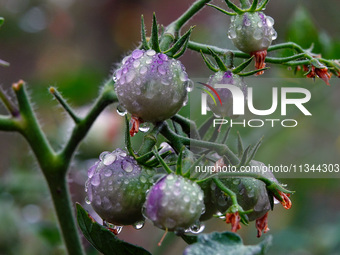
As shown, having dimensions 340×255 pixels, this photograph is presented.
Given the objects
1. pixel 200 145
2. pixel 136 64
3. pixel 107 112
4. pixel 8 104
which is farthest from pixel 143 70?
pixel 107 112

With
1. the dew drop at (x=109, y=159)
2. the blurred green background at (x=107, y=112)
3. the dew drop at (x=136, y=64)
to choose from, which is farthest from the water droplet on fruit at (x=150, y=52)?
the blurred green background at (x=107, y=112)

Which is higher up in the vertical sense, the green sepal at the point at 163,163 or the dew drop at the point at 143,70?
the dew drop at the point at 143,70

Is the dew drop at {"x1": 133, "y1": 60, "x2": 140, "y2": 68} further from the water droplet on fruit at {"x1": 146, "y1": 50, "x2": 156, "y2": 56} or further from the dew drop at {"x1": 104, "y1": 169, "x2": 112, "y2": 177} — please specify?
the dew drop at {"x1": 104, "y1": 169, "x2": 112, "y2": 177}

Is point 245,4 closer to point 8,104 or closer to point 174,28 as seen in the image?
point 174,28

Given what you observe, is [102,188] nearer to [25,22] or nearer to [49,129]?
[49,129]

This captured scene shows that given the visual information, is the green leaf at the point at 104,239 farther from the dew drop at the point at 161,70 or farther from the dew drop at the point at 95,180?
the dew drop at the point at 161,70

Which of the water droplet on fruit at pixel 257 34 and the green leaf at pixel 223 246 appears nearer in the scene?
the green leaf at pixel 223 246

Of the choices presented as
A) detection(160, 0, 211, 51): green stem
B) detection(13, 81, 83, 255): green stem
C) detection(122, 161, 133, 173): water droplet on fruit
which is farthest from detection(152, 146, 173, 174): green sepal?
detection(13, 81, 83, 255): green stem
